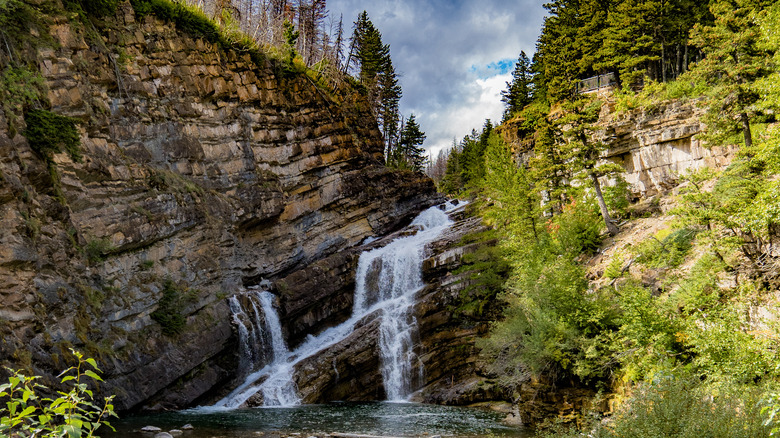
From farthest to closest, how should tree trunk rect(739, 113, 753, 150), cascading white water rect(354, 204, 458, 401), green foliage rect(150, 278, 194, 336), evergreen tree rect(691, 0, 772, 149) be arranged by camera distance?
1. cascading white water rect(354, 204, 458, 401)
2. green foliage rect(150, 278, 194, 336)
3. tree trunk rect(739, 113, 753, 150)
4. evergreen tree rect(691, 0, 772, 149)

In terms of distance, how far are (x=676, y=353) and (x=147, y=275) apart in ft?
77.7

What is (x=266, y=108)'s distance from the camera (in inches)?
1374

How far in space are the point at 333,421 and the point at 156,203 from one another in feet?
49.3

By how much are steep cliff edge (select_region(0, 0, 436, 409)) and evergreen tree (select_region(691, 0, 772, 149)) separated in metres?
25.1

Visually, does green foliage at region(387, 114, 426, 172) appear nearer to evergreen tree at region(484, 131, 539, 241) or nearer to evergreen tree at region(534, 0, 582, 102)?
evergreen tree at region(534, 0, 582, 102)

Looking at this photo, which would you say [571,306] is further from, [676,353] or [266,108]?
[266,108]

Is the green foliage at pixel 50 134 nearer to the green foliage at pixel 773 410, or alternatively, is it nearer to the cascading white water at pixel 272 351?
the cascading white water at pixel 272 351

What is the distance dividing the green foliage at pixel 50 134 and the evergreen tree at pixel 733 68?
27.6m

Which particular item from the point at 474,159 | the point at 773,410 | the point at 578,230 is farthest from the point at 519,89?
the point at 773,410

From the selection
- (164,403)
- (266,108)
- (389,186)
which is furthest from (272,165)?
(164,403)

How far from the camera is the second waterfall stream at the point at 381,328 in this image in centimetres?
2541

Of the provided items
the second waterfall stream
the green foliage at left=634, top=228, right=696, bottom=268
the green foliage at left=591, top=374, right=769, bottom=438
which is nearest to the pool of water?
the second waterfall stream

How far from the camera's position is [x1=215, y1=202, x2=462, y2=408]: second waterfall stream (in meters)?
25.4

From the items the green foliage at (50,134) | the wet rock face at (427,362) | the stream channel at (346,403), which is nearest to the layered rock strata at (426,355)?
the wet rock face at (427,362)
